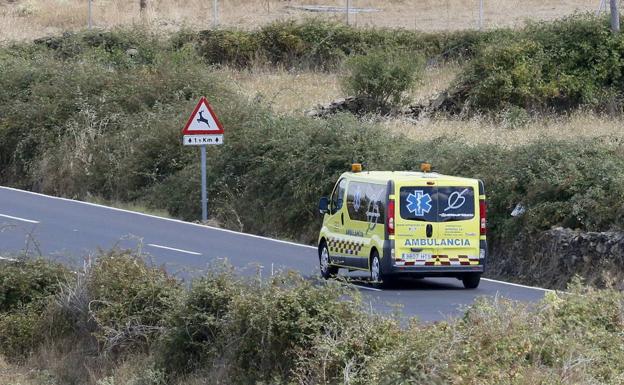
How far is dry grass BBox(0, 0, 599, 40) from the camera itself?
179 ft

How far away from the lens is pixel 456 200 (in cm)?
2002

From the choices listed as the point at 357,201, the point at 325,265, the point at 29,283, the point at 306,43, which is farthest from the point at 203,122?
the point at 306,43

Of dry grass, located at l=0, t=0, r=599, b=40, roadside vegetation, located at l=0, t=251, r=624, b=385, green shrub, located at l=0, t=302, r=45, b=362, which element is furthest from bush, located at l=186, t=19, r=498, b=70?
roadside vegetation, located at l=0, t=251, r=624, b=385

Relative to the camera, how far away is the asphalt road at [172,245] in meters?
19.7

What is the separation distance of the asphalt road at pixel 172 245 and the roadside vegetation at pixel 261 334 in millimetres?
949

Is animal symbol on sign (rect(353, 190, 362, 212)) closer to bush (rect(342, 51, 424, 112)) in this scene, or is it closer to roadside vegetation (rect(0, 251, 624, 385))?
roadside vegetation (rect(0, 251, 624, 385))

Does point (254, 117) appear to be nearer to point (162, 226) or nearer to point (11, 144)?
point (162, 226)

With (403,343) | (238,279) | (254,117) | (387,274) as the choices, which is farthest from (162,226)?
(403,343)

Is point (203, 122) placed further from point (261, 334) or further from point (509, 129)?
point (261, 334)

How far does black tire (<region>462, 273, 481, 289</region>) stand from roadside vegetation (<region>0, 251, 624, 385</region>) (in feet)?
16.9

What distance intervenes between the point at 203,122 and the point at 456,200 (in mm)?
10776

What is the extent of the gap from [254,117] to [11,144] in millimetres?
8749

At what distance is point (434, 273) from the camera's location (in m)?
20.0

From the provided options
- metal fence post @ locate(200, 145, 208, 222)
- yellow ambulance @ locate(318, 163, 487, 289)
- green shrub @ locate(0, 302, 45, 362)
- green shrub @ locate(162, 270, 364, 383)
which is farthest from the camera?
metal fence post @ locate(200, 145, 208, 222)
